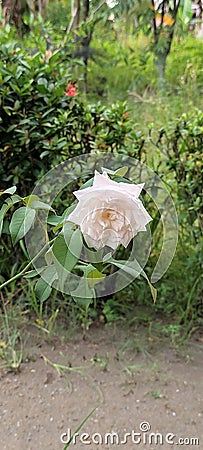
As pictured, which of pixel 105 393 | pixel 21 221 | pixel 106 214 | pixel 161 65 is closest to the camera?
pixel 106 214

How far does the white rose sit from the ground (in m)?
1.12

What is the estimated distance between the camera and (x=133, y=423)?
1618mm

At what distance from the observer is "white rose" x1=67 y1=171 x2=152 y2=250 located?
571 mm

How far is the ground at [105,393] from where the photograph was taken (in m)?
1.56

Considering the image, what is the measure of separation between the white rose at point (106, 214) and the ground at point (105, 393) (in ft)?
3.68

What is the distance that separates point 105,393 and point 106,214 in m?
1.32

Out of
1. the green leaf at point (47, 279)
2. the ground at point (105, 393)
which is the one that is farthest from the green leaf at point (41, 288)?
the ground at point (105, 393)

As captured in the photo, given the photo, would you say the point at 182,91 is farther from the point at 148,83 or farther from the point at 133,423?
the point at 133,423

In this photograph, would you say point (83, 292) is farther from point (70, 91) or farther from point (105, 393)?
point (70, 91)

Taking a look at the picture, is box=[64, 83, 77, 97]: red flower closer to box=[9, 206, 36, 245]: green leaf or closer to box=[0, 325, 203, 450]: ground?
box=[0, 325, 203, 450]: ground

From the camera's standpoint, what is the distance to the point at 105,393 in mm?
1762

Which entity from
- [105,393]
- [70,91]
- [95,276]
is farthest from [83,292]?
[70,91]

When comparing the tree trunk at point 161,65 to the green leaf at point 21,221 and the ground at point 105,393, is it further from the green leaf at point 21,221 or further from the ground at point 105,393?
the green leaf at point 21,221

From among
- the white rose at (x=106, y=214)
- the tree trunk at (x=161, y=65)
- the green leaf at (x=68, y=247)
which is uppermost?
the tree trunk at (x=161, y=65)
